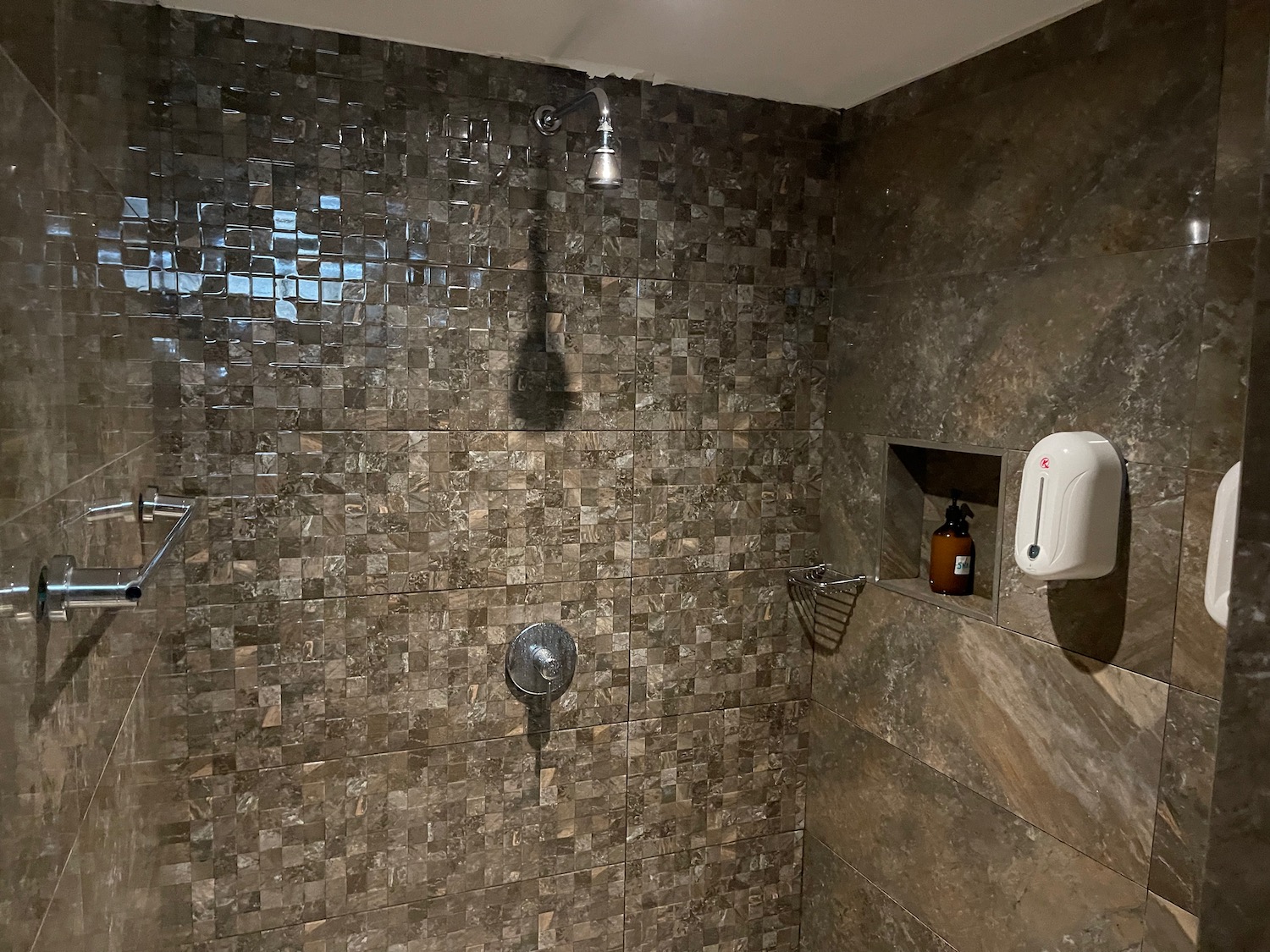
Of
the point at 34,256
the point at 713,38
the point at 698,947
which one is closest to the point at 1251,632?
the point at 34,256

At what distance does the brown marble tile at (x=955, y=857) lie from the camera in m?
1.51

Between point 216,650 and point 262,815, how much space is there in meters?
0.36

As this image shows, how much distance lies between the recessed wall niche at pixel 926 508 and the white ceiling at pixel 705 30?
82 centimetres

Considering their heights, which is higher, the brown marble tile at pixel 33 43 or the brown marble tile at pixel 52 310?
the brown marble tile at pixel 33 43

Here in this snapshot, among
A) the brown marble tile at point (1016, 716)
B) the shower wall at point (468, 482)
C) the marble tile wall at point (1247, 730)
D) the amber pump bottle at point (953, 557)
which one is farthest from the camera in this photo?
the amber pump bottle at point (953, 557)

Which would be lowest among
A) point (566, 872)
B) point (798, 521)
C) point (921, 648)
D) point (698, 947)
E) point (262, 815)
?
point (698, 947)

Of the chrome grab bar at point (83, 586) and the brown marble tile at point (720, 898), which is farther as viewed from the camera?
the brown marble tile at point (720, 898)

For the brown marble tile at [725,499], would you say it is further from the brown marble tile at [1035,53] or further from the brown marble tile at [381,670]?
the brown marble tile at [1035,53]

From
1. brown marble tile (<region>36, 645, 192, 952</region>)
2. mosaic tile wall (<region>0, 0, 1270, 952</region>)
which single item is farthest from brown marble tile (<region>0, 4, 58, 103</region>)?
brown marble tile (<region>36, 645, 192, 952</region>)

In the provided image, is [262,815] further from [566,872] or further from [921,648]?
[921,648]

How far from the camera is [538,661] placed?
1946mm

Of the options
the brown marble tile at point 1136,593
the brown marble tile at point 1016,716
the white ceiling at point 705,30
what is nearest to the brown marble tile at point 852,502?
the brown marble tile at point 1016,716

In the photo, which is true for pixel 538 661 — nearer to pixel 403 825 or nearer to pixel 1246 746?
pixel 403 825

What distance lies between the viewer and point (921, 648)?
1.90 metres
